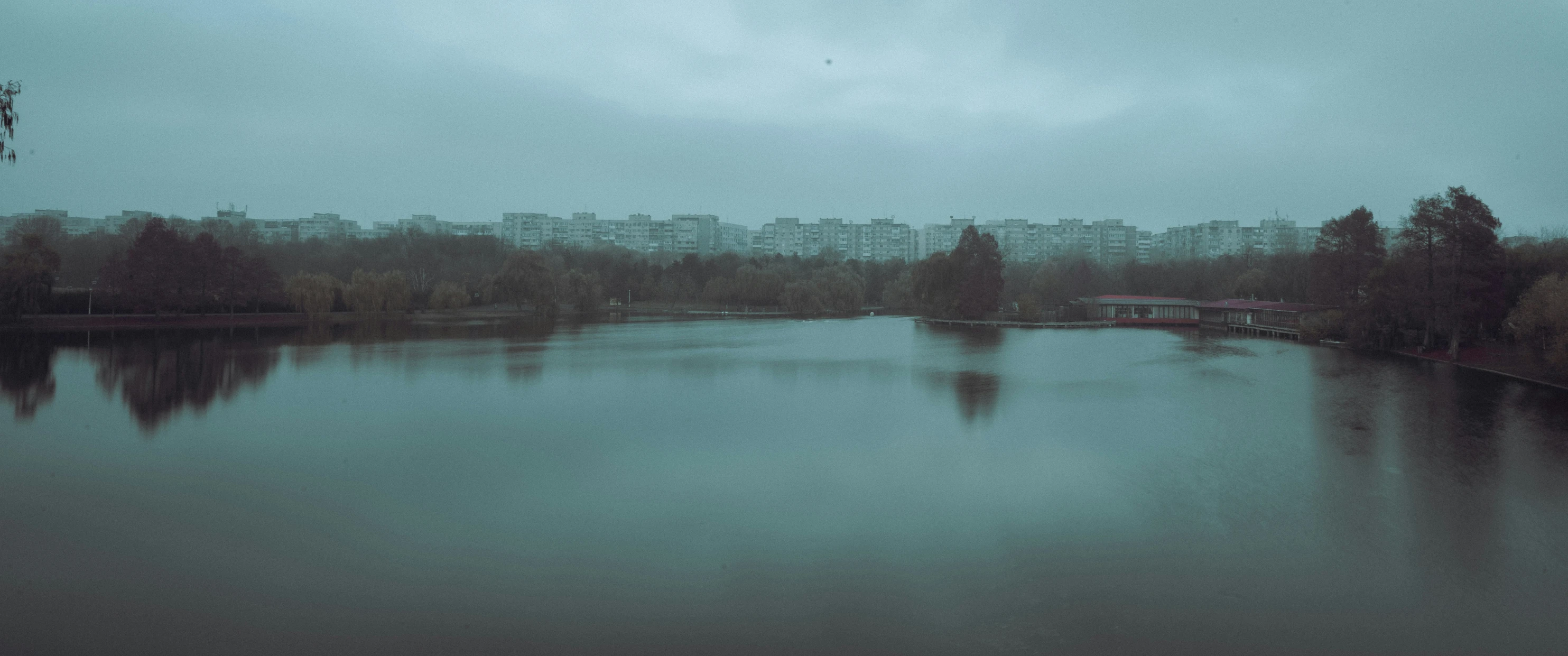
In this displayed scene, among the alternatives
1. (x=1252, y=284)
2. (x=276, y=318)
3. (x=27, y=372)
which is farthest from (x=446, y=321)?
(x=1252, y=284)

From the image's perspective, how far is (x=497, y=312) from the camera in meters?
58.5

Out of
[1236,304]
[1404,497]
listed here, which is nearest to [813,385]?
[1404,497]

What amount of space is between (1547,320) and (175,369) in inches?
1310

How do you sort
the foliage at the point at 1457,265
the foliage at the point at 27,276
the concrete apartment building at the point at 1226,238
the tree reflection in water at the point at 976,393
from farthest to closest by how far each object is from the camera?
the concrete apartment building at the point at 1226,238, the foliage at the point at 27,276, the foliage at the point at 1457,265, the tree reflection in water at the point at 976,393

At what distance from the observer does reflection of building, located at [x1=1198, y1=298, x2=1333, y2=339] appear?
Answer: 129 ft

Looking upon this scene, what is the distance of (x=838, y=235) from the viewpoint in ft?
447

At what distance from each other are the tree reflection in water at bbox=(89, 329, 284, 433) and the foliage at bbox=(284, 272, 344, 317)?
1260 cm

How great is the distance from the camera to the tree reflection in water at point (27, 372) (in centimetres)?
1508

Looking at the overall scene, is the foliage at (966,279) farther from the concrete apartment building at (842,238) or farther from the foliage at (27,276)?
the concrete apartment building at (842,238)

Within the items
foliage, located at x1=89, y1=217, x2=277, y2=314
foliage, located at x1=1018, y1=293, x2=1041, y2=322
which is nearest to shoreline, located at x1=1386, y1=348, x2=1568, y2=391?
foliage, located at x1=1018, y1=293, x2=1041, y2=322

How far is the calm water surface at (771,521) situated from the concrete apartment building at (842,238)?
4618 inches

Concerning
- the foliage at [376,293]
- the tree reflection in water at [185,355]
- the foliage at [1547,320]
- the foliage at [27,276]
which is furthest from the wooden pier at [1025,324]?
the foliage at [27,276]

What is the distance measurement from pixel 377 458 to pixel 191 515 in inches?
108

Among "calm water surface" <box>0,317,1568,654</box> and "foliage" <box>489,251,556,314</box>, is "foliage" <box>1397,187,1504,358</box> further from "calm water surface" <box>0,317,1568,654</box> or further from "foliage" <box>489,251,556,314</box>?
"foliage" <box>489,251,556,314</box>
